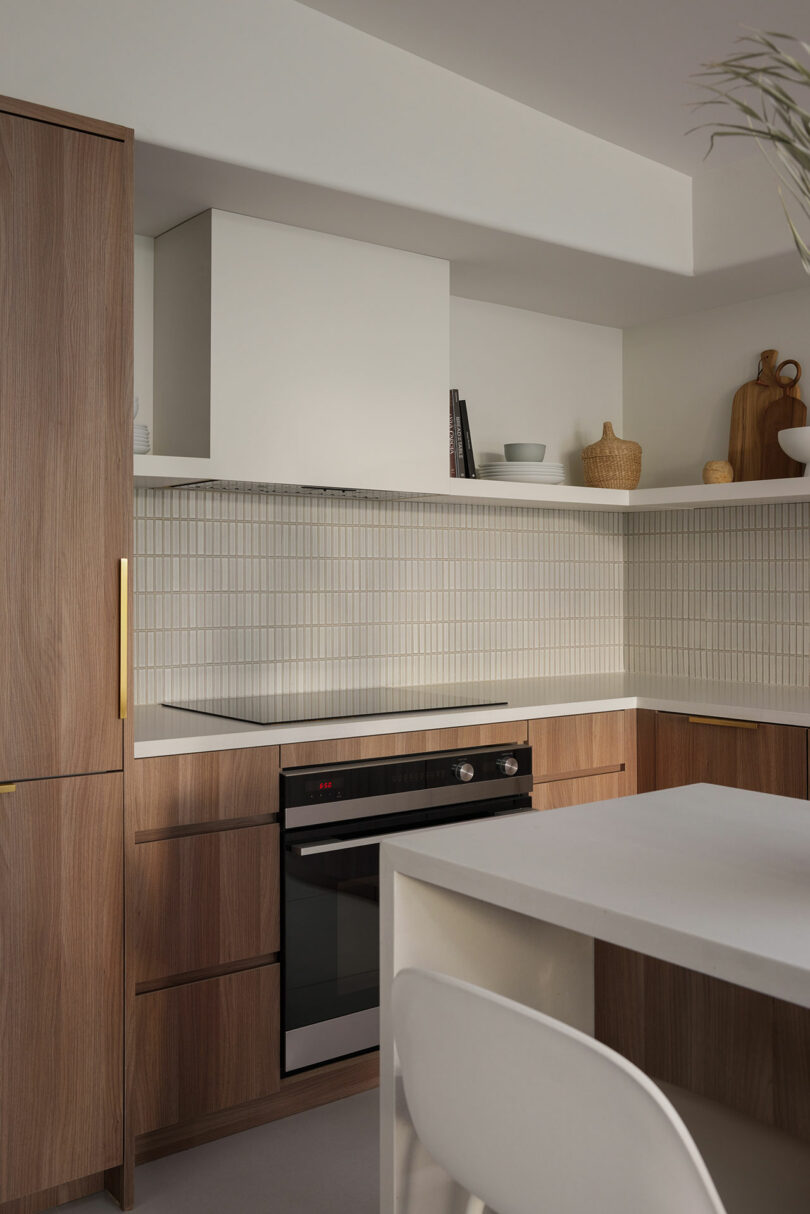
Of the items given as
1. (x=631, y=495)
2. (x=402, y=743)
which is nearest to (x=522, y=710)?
(x=402, y=743)

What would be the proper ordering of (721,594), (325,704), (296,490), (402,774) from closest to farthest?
(402,774)
(325,704)
(296,490)
(721,594)

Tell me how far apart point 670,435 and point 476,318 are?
35.1 inches

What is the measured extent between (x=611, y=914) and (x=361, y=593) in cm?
245

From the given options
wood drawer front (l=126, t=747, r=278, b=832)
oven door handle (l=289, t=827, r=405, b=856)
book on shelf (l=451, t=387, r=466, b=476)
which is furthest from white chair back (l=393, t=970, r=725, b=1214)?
book on shelf (l=451, t=387, r=466, b=476)

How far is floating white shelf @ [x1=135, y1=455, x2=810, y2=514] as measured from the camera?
319 cm

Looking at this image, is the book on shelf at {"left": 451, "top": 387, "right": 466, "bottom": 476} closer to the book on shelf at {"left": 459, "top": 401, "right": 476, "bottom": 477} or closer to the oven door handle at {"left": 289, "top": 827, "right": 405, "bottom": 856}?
the book on shelf at {"left": 459, "top": 401, "right": 476, "bottom": 477}

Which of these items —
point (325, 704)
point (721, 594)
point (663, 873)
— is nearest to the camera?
point (663, 873)

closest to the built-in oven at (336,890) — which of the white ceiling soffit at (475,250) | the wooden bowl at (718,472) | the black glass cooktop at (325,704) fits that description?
the black glass cooktop at (325,704)

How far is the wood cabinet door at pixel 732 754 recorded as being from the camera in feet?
9.80

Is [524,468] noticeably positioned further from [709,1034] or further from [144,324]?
[709,1034]

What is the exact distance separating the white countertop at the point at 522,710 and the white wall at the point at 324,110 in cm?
131

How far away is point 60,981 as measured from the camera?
6.90 feet

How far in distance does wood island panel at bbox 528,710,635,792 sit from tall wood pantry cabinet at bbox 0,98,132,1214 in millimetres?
1344

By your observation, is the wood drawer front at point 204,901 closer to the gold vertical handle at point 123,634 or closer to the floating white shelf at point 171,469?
the gold vertical handle at point 123,634
